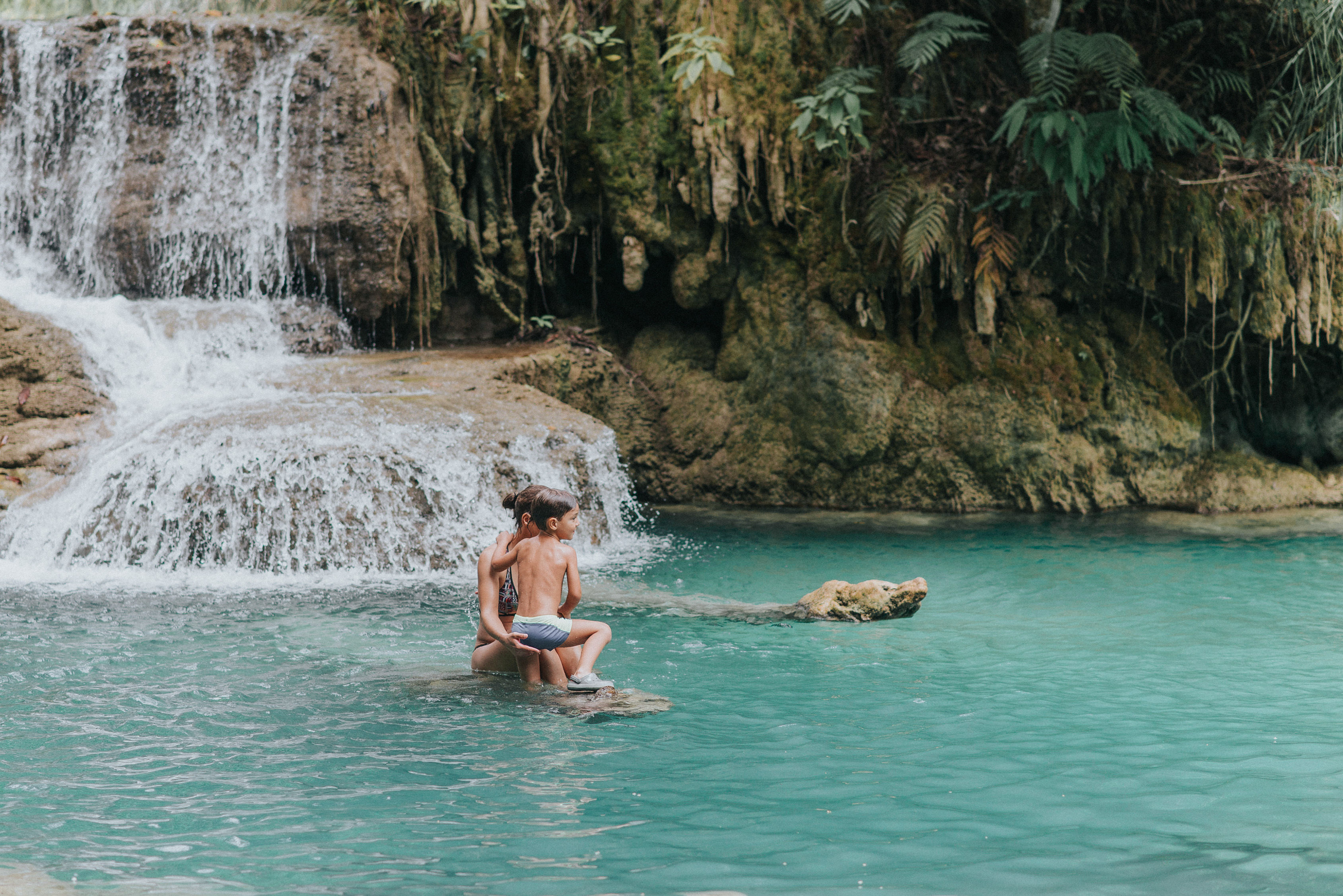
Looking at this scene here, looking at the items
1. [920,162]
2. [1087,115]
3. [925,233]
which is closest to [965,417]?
[925,233]

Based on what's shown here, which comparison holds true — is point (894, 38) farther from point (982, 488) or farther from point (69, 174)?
point (69, 174)

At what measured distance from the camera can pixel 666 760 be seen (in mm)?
4105

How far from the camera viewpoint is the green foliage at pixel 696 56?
10.4m

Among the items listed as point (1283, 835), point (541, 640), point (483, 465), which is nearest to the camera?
point (1283, 835)

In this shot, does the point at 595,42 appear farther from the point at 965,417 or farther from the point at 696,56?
the point at 965,417

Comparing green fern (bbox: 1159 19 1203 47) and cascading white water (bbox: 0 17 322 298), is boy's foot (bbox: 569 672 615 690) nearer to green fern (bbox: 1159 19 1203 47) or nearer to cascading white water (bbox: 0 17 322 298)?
cascading white water (bbox: 0 17 322 298)

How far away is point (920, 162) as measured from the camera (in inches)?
429

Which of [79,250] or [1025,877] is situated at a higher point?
[79,250]

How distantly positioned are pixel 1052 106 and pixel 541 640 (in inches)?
291

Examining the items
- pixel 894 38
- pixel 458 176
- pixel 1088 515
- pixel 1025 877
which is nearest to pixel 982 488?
pixel 1088 515

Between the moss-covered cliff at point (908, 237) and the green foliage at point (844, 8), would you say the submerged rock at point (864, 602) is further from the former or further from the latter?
the green foliage at point (844, 8)

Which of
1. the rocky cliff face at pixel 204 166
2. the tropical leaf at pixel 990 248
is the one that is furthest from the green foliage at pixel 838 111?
the rocky cliff face at pixel 204 166

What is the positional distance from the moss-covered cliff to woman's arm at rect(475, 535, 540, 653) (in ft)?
20.5

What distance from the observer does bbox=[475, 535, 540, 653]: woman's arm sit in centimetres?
487
